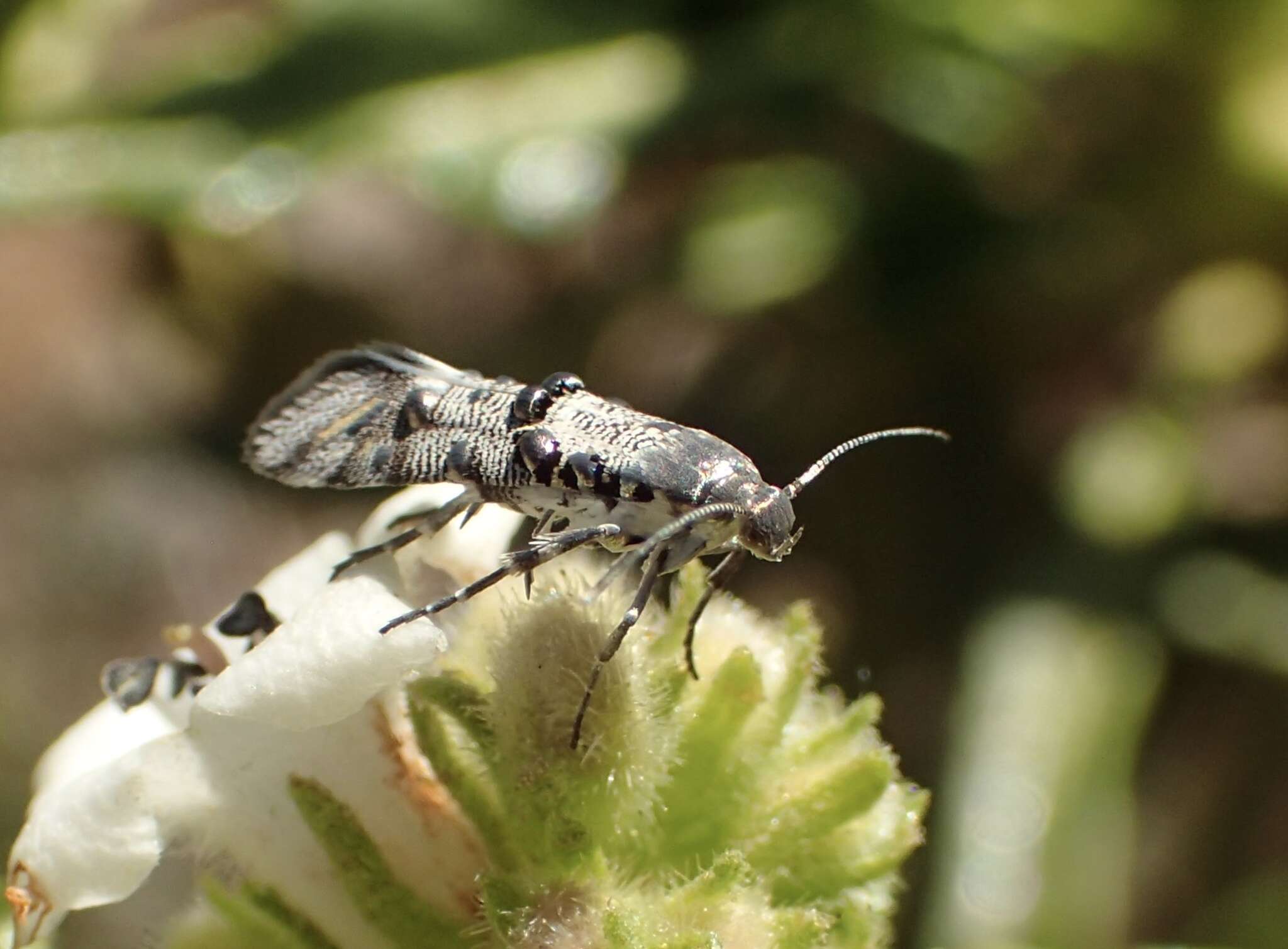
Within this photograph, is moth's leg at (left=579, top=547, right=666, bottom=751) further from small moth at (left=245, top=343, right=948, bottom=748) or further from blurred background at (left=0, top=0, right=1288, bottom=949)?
blurred background at (left=0, top=0, right=1288, bottom=949)

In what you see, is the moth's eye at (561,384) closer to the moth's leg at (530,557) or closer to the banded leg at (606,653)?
the moth's leg at (530,557)

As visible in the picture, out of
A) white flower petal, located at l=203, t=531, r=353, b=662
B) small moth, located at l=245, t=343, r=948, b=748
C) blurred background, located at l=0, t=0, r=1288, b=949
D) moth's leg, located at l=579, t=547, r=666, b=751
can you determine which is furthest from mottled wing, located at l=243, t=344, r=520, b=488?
blurred background, located at l=0, t=0, r=1288, b=949

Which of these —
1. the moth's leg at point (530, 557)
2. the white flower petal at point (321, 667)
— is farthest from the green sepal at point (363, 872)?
the moth's leg at point (530, 557)

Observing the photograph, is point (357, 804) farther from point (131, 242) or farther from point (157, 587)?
point (131, 242)

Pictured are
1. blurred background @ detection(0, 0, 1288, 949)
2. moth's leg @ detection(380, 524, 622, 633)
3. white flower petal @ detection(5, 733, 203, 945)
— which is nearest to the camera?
white flower petal @ detection(5, 733, 203, 945)

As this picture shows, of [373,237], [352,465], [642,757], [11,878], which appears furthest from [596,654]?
[373,237]

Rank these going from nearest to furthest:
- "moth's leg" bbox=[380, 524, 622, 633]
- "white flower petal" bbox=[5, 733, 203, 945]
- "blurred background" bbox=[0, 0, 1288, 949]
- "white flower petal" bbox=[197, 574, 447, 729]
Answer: "white flower petal" bbox=[197, 574, 447, 729] → "white flower petal" bbox=[5, 733, 203, 945] → "moth's leg" bbox=[380, 524, 622, 633] → "blurred background" bbox=[0, 0, 1288, 949]

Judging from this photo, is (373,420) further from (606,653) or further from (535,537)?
(606,653)

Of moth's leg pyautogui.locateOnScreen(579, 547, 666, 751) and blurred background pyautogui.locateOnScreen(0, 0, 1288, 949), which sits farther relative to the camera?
blurred background pyautogui.locateOnScreen(0, 0, 1288, 949)
